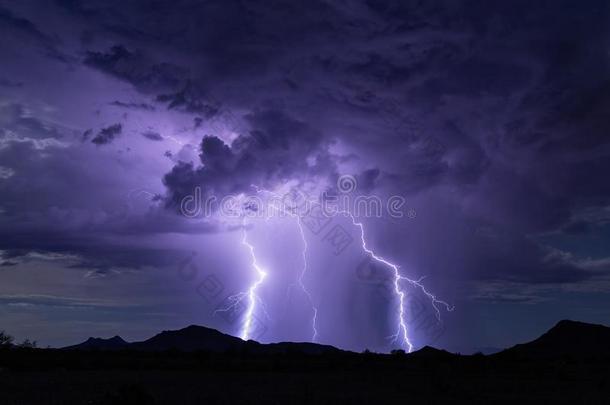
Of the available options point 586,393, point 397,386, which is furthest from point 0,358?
point 586,393

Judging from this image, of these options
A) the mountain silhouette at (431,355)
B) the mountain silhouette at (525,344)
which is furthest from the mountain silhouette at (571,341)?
the mountain silhouette at (431,355)

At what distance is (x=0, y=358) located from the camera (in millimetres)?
50000

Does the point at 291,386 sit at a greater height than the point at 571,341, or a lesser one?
lesser

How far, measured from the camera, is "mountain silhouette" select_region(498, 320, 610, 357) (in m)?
101

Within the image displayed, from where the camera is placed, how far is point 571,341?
107562 millimetres

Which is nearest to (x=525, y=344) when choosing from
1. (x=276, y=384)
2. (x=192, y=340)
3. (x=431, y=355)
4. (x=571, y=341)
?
(x=571, y=341)

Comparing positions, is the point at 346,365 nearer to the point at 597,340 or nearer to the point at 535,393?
the point at 535,393

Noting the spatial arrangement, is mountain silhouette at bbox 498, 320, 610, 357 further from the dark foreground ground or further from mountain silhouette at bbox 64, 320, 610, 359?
the dark foreground ground

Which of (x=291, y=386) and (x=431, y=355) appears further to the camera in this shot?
(x=431, y=355)

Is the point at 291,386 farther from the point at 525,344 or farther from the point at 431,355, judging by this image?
the point at 525,344

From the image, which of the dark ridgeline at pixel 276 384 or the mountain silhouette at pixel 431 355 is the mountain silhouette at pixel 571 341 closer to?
the mountain silhouette at pixel 431 355

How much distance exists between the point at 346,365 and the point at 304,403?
27.0m

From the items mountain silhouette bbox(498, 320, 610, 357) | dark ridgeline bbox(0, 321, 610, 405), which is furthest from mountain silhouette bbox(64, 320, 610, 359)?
dark ridgeline bbox(0, 321, 610, 405)

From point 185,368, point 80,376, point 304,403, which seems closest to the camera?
point 304,403
